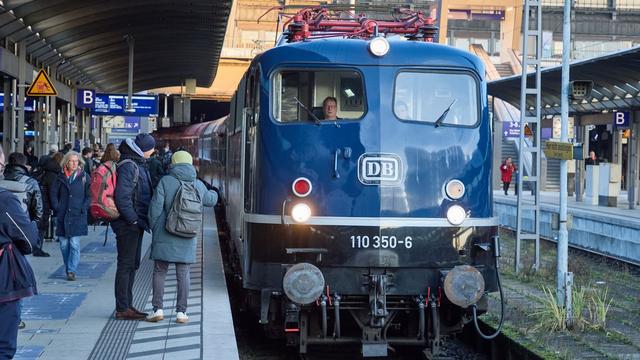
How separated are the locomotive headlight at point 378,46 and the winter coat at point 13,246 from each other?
410 cm

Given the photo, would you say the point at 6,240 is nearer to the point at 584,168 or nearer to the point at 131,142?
the point at 131,142

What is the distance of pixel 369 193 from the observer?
355 inches

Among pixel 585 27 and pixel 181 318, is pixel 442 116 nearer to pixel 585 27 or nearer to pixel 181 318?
pixel 181 318

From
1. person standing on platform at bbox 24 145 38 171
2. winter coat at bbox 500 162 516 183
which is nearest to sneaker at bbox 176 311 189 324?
person standing on platform at bbox 24 145 38 171

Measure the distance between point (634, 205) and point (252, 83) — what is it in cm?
2052

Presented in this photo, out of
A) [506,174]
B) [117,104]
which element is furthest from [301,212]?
[506,174]

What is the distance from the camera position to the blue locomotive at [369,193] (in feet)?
29.4

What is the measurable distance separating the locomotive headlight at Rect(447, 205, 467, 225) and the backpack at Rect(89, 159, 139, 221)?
10.2 ft

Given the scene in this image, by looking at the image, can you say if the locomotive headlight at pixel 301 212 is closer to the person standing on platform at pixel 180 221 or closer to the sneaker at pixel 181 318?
the person standing on platform at pixel 180 221

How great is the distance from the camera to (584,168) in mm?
34812

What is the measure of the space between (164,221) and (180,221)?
196 mm

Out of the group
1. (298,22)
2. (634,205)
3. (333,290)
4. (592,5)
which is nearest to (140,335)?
(333,290)

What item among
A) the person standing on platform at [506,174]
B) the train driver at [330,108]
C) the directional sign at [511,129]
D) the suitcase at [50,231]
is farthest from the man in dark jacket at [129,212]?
the person standing on platform at [506,174]

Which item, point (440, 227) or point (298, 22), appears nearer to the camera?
point (440, 227)
